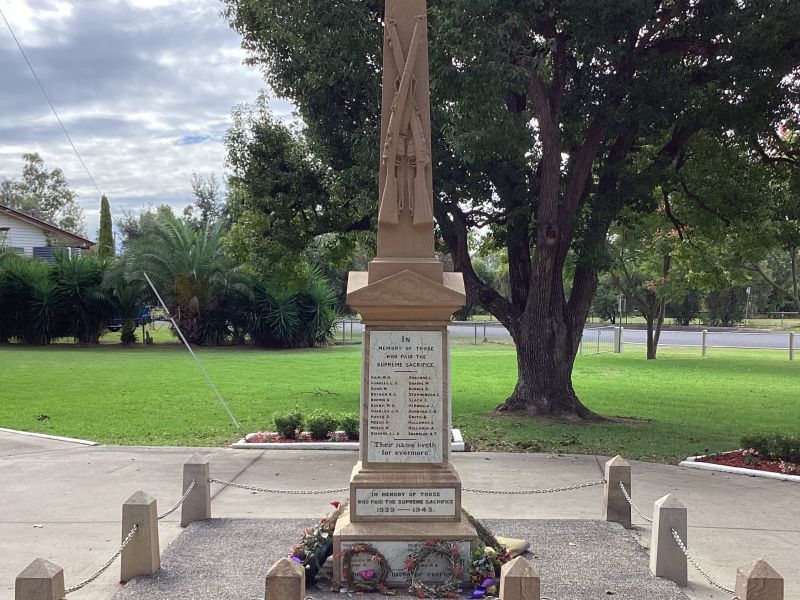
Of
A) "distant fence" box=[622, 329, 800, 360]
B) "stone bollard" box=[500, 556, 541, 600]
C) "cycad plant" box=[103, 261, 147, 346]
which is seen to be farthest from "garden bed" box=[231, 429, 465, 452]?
"distant fence" box=[622, 329, 800, 360]

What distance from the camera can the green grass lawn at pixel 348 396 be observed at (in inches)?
489

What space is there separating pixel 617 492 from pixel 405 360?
2898mm

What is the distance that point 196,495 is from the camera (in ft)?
24.1

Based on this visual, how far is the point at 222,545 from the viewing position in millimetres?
6633

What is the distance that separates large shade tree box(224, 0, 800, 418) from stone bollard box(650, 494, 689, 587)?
662cm

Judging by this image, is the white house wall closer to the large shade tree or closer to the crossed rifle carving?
the large shade tree

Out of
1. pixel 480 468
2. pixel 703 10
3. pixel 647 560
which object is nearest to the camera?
pixel 647 560

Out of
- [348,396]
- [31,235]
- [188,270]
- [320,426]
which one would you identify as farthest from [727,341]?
[31,235]

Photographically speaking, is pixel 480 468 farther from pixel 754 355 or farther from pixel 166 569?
pixel 754 355

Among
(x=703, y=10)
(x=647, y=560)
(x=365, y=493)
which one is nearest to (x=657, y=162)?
(x=703, y=10)

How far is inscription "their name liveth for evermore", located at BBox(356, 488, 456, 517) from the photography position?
5902mm

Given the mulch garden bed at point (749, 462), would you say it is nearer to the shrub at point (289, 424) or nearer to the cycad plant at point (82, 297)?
the shrub at point (289, 424)

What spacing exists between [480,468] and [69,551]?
5111mm

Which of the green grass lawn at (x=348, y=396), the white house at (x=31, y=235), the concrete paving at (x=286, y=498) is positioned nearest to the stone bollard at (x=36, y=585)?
the concrete paving at (x=286, y=498)
